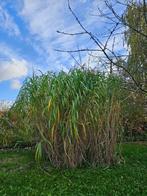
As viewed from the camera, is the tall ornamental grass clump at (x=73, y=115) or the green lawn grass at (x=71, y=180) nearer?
the green lawn grass at (x=71, y=180)

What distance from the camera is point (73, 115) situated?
742 cm

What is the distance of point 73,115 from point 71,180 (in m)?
1.17

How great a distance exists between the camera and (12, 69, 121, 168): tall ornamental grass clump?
7.57 metres

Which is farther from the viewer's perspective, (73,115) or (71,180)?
(73,115)

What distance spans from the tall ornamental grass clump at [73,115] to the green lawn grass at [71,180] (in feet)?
1.04

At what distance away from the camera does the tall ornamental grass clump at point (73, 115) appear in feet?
24.8

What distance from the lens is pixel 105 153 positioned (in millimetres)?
7930

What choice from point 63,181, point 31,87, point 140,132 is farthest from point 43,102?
point 140,132

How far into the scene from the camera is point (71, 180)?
22.1 feet

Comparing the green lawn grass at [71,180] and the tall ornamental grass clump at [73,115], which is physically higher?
the tall ornamental grass clump at [73,115]

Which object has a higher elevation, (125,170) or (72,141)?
(72,141)

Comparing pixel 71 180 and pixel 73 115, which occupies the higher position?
pixel 73 115

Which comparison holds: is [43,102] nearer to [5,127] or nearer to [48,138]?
[48,138]

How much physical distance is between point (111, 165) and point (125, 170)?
1.51ft
